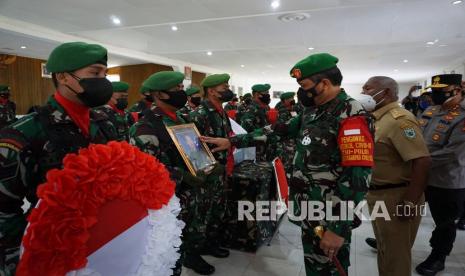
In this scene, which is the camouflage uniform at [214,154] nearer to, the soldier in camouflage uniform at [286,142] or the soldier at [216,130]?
the soldier at [216,130]

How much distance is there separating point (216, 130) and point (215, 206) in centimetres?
71

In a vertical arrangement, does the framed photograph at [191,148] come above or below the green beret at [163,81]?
below

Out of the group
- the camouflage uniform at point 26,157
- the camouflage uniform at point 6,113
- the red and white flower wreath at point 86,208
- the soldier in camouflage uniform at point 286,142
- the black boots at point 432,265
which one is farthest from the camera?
the camouflage uniform at point 6,113

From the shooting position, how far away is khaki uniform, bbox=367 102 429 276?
6.62 feet

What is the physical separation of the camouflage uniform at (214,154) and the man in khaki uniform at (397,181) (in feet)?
4.06

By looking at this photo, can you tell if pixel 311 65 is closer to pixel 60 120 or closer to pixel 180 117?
pixel 180 117

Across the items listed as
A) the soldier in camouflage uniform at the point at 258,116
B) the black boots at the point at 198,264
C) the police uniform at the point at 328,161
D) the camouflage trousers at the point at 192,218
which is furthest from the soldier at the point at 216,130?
the soldier in camouflage uniform at the point at 258,116

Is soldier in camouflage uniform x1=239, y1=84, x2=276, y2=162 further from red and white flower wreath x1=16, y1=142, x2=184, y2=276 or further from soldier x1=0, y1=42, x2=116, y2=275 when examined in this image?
red and white flower wreath x1=16, y1=142, x2=184, y2=276

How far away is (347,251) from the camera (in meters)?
1.74

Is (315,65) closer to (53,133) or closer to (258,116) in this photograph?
(53,133)

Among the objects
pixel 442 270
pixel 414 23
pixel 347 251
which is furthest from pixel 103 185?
pixel 414 23

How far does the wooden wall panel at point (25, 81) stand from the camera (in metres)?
9.95

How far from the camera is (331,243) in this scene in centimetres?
155

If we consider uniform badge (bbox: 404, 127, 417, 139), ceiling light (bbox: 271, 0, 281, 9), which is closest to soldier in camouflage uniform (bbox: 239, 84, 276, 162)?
ceiling light (bbox: 271, 0, 281, 9)
